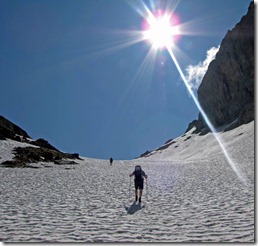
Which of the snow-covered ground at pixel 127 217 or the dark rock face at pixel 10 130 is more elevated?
the dark rock face at pixel 10 130

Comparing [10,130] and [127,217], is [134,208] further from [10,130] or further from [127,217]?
[10,130]

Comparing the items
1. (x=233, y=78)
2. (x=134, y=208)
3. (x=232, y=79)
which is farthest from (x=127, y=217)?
(x=232, y=79)

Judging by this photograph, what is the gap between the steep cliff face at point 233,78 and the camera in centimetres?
11325

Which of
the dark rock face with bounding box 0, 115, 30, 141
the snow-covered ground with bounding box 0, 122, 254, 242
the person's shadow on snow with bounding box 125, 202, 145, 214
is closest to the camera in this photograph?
the snow-covered ground with bounding box 0, 122, 254, 242

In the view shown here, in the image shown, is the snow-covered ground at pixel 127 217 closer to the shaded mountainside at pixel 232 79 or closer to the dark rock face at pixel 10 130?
the dark rock face at pixel 10 130

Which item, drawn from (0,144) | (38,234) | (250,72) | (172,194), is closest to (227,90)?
(250,72)

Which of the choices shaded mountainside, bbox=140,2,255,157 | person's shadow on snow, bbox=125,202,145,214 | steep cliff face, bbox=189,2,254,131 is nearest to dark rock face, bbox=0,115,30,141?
person's shadow on snow, bbox=125,202,145,214

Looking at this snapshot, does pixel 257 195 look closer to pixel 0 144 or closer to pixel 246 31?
pixel 0 144

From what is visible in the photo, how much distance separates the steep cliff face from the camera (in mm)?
113250

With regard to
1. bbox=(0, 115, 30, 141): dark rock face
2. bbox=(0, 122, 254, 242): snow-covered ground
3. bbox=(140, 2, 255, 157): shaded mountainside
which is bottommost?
bbox=(0, 122, 254, 242): snow-covered ground

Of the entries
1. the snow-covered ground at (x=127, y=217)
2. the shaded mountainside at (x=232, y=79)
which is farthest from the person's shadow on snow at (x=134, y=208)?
the shaded mountainside at (x=232, y=79)

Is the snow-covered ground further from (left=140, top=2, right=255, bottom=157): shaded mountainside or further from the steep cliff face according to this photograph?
the steep cliff face

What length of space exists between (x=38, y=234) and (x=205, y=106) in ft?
489

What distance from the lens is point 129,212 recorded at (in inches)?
520
